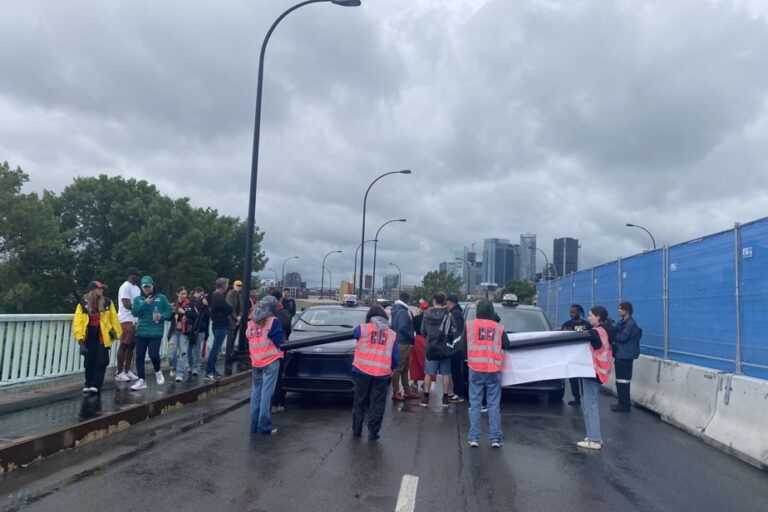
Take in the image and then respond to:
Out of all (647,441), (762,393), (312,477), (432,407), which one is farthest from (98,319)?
(762,393)

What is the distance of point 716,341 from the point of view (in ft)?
29.8

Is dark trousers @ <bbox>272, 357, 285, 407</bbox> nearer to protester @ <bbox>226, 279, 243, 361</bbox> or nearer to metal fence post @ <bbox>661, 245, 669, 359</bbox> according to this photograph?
protester @ <bbox>226, 279, 243, 361</bbox>

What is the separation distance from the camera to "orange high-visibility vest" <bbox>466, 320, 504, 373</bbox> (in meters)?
7.24

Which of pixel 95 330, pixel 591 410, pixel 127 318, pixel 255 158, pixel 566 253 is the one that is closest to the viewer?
pixel 591 410

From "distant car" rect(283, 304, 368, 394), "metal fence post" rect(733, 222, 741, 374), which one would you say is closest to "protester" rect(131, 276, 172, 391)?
"distant car" rect(283, 304, 368, 394)

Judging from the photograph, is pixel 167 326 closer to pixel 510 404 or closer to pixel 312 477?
pixel 510 404

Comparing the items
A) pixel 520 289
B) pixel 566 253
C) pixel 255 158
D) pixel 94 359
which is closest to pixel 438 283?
pixel 520 289

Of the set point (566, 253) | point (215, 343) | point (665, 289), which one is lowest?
point (215, 343)

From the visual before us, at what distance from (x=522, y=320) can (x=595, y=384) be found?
407 cm

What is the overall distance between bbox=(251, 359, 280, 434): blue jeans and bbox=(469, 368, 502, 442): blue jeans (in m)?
2.44

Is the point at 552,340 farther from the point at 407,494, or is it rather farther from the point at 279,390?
the point at 279,390

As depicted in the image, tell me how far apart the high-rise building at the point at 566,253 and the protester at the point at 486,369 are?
5064 centimetres

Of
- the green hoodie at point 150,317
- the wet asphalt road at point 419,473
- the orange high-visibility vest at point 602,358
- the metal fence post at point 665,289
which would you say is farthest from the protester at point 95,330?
the metal fence post at point 665,289

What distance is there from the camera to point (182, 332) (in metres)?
10.6
